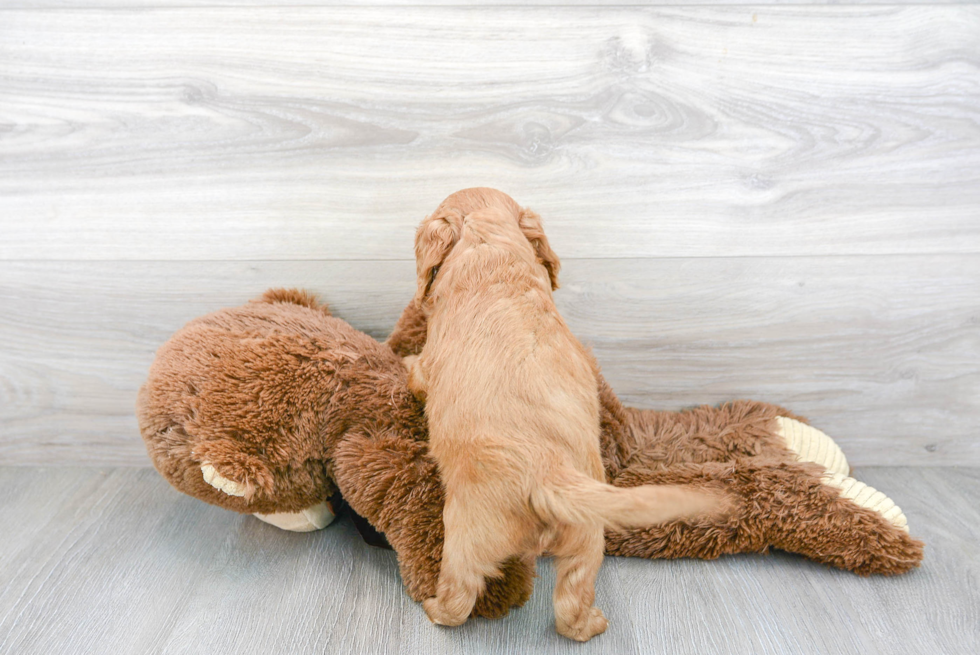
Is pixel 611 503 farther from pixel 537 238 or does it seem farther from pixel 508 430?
pixel 537 238

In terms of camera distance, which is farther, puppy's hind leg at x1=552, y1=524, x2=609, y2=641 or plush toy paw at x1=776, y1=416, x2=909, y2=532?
plush toy paw at x1=776, y1=416, x2=909, y2=532

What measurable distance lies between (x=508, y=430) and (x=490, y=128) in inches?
24.0

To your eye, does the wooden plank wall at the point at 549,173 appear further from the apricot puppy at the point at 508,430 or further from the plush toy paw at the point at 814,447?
the apricot puppy at the point at 508,430

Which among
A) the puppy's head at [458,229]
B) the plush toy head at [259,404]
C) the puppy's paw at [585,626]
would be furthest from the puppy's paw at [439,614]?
the puppy's head at [458,229]

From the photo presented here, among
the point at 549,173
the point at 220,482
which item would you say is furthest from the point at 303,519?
the point at 549,173

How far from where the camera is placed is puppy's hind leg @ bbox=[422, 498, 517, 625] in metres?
0.89

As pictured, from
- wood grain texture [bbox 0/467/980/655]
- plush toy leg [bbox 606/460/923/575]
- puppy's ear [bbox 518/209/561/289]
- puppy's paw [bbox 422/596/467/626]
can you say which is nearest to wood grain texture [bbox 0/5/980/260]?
puppy's ear [bbox 518/209/561/289]

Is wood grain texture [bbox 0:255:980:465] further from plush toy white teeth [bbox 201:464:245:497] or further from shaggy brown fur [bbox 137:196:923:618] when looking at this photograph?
plush toy white teeth [bbox 201:464:245:497]

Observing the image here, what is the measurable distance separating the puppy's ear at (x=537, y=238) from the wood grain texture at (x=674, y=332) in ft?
0.64

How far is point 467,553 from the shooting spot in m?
0.91

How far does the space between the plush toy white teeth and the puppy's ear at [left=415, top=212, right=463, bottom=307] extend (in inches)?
15.6

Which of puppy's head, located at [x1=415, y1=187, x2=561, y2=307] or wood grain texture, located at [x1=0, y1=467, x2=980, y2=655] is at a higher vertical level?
puppy's head, located at [x1=415, y1=187, x2=561, y2=307]

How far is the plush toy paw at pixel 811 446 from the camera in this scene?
1261 mm

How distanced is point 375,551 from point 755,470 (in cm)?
68
